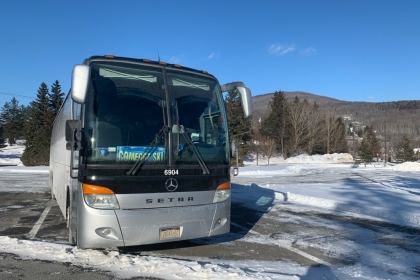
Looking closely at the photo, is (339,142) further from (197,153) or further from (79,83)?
(79,83)

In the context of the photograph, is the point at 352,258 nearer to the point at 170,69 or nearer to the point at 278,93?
the point at 170,69

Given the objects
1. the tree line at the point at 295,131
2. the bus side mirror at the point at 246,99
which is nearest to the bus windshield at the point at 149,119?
the bus side mirror at the point at 246,99

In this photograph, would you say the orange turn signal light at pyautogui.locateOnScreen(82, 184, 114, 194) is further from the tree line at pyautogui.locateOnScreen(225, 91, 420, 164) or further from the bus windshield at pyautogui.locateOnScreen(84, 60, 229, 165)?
the tree line at pyautogui.locateOnScreen(225, 91, 420, 164)

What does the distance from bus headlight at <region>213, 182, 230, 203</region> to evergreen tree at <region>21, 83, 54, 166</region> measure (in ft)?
140

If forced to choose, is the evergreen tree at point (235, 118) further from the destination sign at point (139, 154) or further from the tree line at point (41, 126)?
the destination sign at point (139, 154)

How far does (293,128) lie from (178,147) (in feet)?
219

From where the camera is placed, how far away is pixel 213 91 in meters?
6.44

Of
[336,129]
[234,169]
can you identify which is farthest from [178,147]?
[336,129]

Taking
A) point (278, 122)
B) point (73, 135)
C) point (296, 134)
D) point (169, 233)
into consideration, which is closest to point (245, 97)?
point (169, 233)

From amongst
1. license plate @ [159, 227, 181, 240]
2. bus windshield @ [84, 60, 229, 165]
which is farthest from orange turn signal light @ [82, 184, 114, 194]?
license plate @ [159, 227, 181, 240]

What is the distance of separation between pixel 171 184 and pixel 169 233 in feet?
2.42

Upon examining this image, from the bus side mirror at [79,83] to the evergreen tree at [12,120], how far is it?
91.8 meters

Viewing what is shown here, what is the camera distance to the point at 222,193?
5.99 m

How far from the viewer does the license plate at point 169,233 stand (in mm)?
5324
